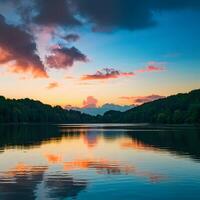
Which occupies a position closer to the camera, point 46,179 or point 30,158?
point 46,179

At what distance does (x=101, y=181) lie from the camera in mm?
27547

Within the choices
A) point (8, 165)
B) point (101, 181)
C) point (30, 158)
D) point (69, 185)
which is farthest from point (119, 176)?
point (30, 158)

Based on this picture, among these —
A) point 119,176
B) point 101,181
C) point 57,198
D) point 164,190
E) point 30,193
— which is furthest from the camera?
point 119,176

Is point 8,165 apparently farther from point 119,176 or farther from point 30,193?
point 30,193

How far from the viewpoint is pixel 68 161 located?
41.3 metres

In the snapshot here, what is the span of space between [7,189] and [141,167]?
49.0 ft

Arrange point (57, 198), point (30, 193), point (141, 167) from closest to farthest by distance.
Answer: point (57, 198) → point (30, 193) → point (141, 167)

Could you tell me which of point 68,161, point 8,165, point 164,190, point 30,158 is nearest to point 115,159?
point 68,161

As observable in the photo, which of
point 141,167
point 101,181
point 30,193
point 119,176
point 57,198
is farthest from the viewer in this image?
point 141,167

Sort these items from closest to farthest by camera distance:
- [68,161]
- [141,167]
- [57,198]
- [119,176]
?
[57,198] < [119,176] < [141,167] < [68,161]

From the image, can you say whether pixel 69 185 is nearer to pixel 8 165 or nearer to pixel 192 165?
pixel 8 165

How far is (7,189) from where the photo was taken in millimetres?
24359

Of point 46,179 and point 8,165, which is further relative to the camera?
point 8,165

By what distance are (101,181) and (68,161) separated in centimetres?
1414
